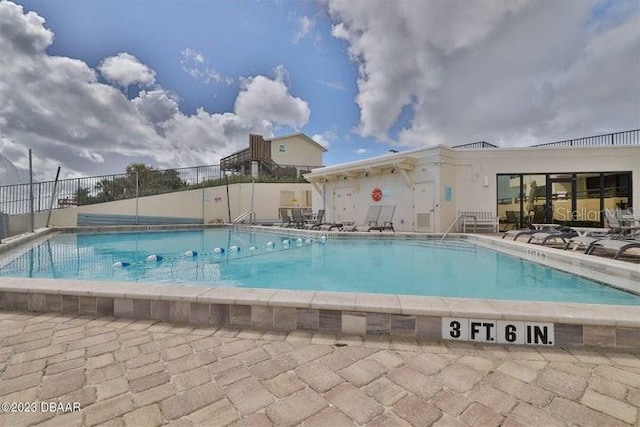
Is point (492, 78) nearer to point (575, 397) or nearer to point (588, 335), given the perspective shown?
point (588, 335)

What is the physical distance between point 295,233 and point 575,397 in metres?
9.79

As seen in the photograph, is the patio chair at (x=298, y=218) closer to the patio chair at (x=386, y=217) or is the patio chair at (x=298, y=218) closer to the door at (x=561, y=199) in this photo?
the patio chair at (x=386, y=217)

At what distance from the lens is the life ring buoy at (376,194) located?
41.9ft

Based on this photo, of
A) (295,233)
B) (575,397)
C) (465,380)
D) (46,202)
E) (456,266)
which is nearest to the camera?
(575,397)

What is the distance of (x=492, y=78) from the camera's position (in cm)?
1162

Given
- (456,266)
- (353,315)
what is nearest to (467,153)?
(456,266)

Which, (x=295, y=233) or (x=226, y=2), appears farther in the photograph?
(x=295, y=233)

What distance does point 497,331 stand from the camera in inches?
83.7

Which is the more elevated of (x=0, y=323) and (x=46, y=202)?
(x=46, y=202)

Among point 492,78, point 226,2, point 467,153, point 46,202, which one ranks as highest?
point 226,2

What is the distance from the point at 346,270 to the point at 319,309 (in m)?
3.05

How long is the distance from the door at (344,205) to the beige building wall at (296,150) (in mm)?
10751

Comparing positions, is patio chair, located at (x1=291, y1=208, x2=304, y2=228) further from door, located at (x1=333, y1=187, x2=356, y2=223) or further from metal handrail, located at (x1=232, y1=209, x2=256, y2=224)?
metal handrail, located at (x1=232, y1=209, x2=256, y2=224)

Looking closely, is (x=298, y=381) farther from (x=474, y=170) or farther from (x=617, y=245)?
(x=474, y=170)
